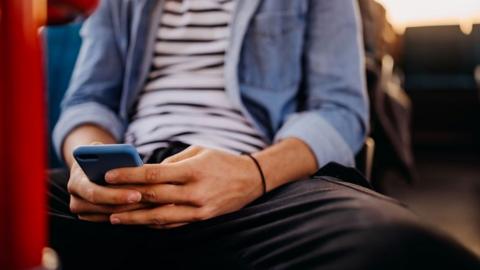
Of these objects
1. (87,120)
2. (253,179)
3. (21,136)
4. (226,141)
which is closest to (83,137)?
(87,120)

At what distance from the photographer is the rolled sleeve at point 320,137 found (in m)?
0.76

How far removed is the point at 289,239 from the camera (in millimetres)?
496

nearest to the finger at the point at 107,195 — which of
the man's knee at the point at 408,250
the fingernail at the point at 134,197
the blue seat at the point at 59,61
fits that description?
the fingernail at the point at 134,197

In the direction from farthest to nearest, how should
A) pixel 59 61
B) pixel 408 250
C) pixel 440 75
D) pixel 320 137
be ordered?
1. pixel 440 75
2. pixel 59 61
3. pixel 320 137
4. pixel 408 250

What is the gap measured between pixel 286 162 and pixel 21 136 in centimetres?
45

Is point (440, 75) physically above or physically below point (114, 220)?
below

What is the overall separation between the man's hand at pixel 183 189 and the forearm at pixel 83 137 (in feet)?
0.90

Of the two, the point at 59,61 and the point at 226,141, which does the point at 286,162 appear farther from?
the point at 59,61

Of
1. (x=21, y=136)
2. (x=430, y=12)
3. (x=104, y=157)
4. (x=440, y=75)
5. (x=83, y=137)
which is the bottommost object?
(x=440, y=75)

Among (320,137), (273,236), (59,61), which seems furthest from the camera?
(59,61)

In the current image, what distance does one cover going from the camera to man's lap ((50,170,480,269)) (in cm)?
45

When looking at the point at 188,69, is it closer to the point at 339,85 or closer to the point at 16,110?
the point at 339,85

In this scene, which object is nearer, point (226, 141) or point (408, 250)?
point (408, 250)

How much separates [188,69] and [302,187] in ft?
1.12
